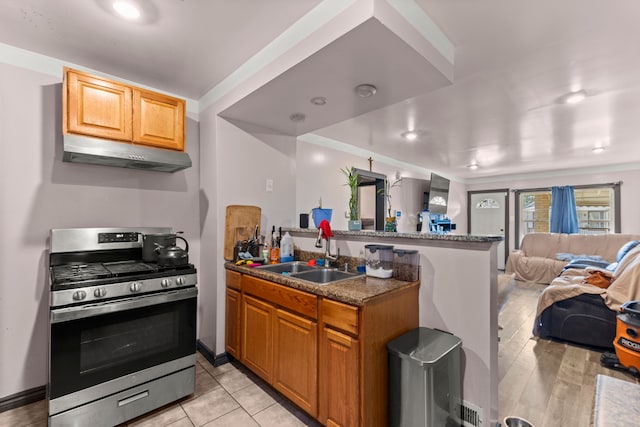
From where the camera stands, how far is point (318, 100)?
225 cm

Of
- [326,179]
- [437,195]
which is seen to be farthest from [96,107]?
[437,195]

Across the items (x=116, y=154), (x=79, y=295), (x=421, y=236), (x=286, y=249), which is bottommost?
(x=79, y=295)

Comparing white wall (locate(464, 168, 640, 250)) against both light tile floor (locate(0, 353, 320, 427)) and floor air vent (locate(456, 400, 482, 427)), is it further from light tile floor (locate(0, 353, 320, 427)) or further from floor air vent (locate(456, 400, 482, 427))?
light tile floor (locate(0, 353, 320, 427))

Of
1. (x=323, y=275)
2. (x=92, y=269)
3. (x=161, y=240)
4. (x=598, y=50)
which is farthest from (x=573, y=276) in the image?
(x=92, y=269)

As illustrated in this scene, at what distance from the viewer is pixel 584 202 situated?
6.30m

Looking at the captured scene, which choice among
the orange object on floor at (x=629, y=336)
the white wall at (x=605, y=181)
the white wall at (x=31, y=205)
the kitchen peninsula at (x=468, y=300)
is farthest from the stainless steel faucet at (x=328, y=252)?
the white wall at (x=605, y=181)

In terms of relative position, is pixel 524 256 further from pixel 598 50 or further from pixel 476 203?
pixel 598 50

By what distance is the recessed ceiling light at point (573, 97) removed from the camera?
260cm

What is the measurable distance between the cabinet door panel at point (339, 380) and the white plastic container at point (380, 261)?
0.56 m

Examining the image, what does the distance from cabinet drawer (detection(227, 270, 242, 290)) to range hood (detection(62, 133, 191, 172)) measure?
3.19 feet

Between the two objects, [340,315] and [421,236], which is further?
[421,236]

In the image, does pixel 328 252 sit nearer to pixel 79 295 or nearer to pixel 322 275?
pixel 322 275

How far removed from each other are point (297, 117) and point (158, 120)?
1130 millimetres

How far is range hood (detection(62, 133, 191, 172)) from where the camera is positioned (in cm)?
186
